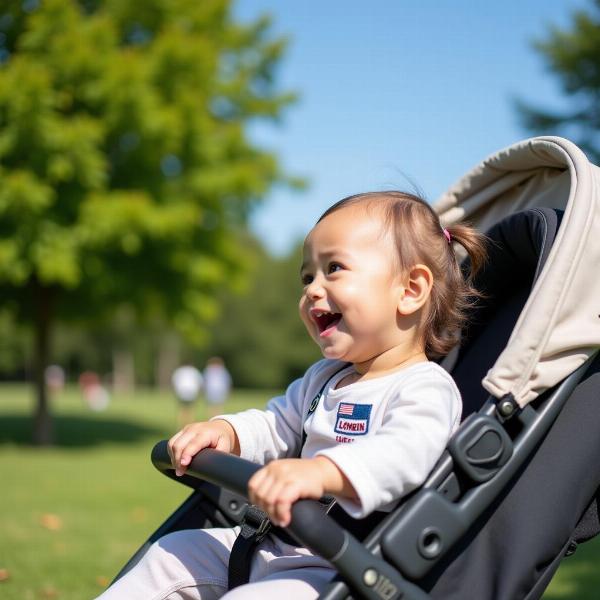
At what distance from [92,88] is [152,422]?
10.2m

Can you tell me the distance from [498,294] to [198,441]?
1065mm

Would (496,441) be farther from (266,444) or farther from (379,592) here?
(266,444)

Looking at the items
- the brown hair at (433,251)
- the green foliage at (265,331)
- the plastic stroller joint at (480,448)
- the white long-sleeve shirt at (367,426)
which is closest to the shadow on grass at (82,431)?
the white long-sleeve shirt at (367,426)

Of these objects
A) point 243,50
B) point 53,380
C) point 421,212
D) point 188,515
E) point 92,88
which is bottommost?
point 53,380

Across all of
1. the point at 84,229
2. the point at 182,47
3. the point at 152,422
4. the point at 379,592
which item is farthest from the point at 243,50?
the point at 379,592

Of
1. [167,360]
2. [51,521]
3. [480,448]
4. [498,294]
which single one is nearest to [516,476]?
[480,448]

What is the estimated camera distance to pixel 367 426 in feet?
6.35

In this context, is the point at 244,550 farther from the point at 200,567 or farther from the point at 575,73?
the point at 575,73

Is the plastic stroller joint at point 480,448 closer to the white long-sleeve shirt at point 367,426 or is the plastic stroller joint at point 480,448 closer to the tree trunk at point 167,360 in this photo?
the white long-sleeve shirt at point 367,426

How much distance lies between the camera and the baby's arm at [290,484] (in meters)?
1.56

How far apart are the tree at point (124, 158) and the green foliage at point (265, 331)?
3844 cm

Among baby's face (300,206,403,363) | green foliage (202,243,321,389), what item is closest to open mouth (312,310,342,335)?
baby's face (300,206,403,363)

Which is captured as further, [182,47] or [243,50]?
[243,50]

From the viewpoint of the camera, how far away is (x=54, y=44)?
38.3 feet
